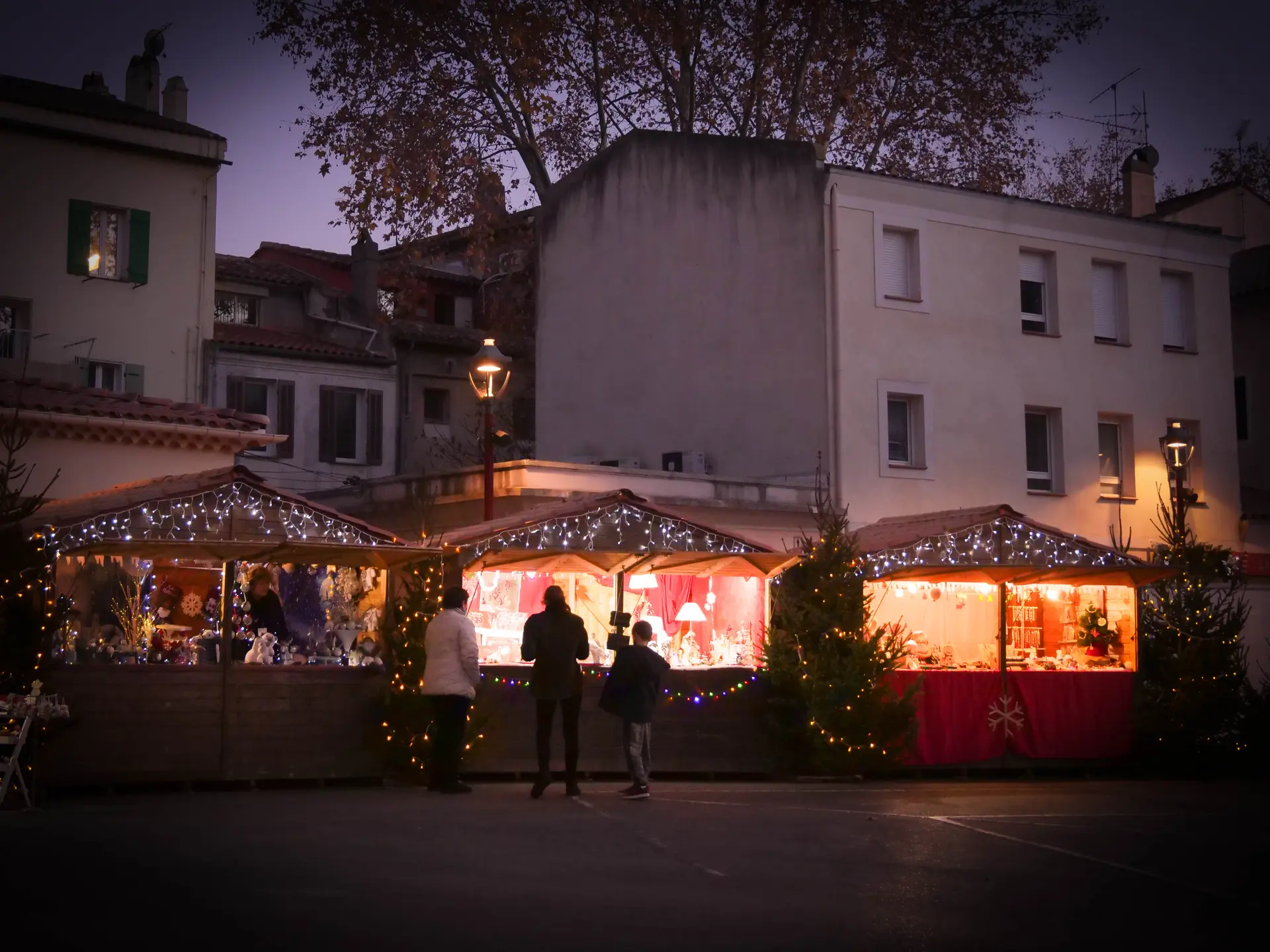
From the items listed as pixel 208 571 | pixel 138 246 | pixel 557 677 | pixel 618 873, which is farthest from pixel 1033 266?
pixel 618 873

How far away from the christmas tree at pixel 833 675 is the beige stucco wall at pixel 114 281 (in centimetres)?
1626

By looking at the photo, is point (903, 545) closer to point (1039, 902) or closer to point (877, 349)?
point (877, 349)

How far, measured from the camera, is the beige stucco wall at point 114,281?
98.6ft

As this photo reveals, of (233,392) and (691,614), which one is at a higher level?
(233,392)

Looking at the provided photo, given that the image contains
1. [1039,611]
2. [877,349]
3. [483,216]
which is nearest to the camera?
[1039,611]

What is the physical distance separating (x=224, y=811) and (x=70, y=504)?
4.28m

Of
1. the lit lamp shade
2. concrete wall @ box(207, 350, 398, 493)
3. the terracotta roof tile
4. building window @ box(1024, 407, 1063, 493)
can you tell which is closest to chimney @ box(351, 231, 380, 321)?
concrete wall @ box(207, 350, 398, 493)

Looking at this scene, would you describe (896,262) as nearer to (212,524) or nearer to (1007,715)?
(1007,715)

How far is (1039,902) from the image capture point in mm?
10047

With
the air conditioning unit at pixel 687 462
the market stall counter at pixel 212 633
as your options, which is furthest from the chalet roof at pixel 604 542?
the air conditioning unit at pixel 687 462

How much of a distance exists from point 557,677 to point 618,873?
5141mm

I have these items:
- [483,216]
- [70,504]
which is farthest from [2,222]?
[70,504]

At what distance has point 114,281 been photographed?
3117 centimetres

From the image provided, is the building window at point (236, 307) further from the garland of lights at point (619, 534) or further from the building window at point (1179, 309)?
the garland of lights at point (619, 534)
